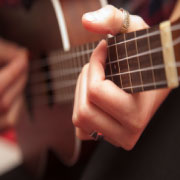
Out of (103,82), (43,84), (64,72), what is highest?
(103,82)

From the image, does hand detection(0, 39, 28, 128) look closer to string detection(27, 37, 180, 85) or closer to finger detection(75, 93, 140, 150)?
string detection(27, 37, 180, 85)

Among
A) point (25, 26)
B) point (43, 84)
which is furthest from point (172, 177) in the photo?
point (25, 26)

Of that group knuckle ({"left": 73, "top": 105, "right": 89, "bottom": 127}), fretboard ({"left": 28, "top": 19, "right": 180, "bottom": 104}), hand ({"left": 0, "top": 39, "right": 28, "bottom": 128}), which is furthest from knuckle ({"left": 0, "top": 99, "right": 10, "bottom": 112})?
knuckle ({"left": 73, "top": 105, "right": 89, "bottom": 127})

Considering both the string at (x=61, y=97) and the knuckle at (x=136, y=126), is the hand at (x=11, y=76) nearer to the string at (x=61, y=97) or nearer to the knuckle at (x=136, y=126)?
the string at (x=61, y=97)

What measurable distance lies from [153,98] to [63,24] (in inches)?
13.4

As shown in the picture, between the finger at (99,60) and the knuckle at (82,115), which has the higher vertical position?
the finger at (99,60)

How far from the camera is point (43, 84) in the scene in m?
0.82

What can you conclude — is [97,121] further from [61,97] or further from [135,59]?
[61,97]

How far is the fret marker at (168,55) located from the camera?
30 cm

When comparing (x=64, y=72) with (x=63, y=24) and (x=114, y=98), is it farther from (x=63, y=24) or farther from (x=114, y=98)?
(x=114, y=98)

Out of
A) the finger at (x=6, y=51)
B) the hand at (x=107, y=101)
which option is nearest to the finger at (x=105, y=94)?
the hand at (x=107, y=101)

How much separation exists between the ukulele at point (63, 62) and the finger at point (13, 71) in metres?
0.05

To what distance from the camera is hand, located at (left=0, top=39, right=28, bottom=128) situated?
0.94 meters

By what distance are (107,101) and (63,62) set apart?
0.95ft
